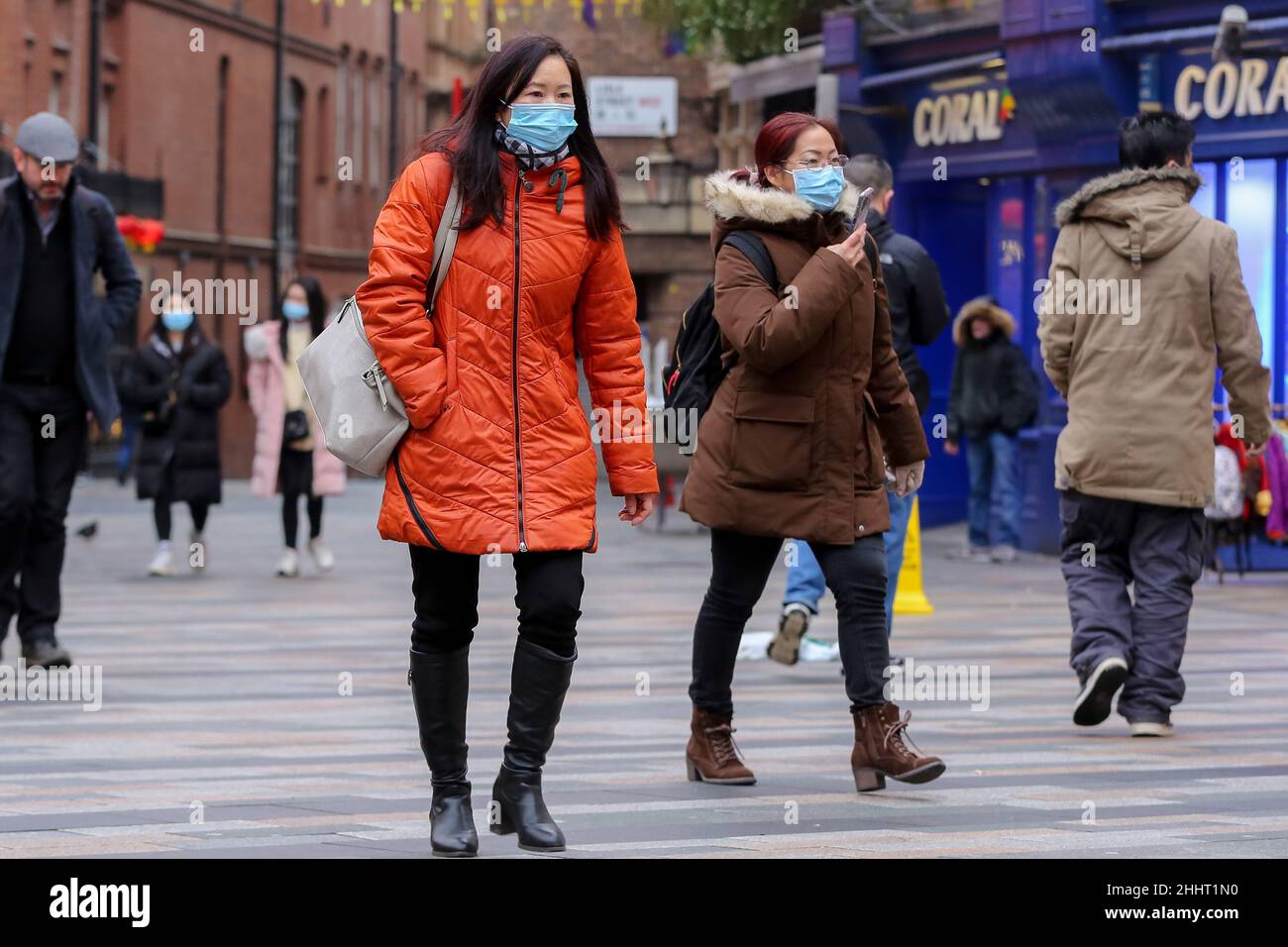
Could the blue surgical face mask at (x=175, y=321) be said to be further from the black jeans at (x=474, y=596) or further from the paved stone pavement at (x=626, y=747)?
the black jeans at (x=474, y=596)

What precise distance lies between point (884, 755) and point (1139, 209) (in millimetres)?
2310

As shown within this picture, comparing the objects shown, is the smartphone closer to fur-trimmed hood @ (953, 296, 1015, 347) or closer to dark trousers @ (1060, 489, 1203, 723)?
dark trousers @ (1060, 489, 1203, 723)

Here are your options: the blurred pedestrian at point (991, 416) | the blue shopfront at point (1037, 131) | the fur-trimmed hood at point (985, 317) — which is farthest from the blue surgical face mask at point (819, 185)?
the fur-trimmed hood at point (985, 317)

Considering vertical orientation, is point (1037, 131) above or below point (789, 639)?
above

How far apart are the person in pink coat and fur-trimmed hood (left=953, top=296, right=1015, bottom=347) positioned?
462 cm

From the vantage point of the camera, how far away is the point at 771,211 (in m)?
6.86

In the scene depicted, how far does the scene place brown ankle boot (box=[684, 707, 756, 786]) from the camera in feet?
23.0

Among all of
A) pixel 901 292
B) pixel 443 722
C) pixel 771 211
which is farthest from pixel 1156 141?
pixel 443 722

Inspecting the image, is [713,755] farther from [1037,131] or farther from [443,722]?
[1037,131]

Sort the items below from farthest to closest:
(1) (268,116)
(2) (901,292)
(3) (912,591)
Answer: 1. (1) (268,116)
2. (3) (912,591)
3. (2) (901,292)

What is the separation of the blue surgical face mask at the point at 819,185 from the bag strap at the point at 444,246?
55.7 inches

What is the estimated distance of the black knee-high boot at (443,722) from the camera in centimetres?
583

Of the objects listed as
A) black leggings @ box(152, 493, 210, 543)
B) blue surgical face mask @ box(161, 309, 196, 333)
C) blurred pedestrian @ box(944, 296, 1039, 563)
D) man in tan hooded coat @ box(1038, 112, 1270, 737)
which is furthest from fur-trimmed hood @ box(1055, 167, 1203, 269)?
blue surgical face mask @ box(161, 309, 196, 333)
